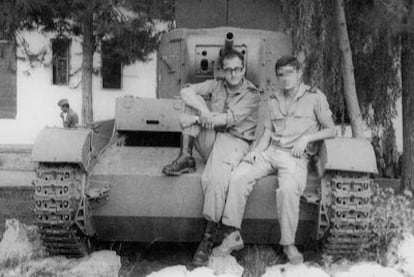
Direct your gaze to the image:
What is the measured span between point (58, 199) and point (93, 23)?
7544 mm

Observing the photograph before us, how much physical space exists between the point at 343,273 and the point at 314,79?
16.5 ft

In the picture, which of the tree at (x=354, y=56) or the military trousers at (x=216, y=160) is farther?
the tree at (x=354, y=56)

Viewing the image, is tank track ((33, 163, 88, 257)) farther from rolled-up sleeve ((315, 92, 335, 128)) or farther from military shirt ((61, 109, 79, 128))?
military shirt ((61, 109, 79, 128))

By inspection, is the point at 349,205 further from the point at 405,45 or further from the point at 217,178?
the point at 405,45

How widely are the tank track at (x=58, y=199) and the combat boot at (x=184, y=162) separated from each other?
0.65 meters

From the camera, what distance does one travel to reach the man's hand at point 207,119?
192 inches

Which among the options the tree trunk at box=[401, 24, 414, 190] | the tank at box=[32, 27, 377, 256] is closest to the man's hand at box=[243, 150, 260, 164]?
the tank at box=[32, 27, 377, 256]

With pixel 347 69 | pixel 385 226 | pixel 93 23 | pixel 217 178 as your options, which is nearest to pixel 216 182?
pixel 217 178

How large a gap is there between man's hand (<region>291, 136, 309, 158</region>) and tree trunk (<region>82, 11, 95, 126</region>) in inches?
304

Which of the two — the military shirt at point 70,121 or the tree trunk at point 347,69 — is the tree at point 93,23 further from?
the tree trunk at point 347,69

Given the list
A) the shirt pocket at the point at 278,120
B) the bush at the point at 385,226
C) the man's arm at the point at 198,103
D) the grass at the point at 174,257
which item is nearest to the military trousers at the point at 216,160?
the man's arm at the point at 198,103

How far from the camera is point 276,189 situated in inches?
184

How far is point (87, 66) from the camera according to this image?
41.0 feet

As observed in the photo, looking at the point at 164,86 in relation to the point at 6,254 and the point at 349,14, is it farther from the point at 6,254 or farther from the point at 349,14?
the point at 349,14
